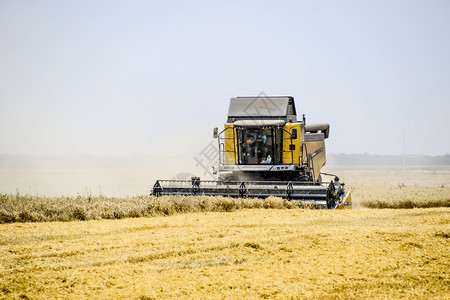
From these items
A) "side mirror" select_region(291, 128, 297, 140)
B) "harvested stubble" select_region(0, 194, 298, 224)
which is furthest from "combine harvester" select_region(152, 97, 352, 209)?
"harvested stubble" select_region(0, 194, 298, 224)

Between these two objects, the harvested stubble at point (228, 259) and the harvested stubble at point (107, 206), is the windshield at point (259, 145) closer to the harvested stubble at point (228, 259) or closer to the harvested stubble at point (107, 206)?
the harvested stubble at point (107, 206)

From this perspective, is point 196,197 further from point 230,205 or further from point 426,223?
point 426,223

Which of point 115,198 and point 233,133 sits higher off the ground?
point 233,133

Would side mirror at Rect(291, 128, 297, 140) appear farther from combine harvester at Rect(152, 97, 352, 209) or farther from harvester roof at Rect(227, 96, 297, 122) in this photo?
harvester roof at Rect(227, 96, 297, 122)

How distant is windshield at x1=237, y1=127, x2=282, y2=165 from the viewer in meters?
13.5

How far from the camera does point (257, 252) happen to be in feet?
21.7

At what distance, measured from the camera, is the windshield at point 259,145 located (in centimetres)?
1353

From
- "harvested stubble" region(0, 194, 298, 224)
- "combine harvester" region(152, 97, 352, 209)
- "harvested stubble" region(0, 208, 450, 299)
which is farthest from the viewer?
"combine harvester" region(152, 97, 352, 209)

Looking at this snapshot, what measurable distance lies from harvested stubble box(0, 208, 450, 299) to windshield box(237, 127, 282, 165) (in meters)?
4.53

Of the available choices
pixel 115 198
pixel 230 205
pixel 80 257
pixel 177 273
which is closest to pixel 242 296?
pixel 177 273

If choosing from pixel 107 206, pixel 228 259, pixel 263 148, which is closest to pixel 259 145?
pixel 263 148

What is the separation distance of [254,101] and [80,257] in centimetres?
854

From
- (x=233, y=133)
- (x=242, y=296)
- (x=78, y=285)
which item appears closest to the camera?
(x=242, y=296)

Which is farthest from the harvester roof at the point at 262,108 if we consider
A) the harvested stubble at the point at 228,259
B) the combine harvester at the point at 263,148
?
the harvested stubble at the point at 228,259
